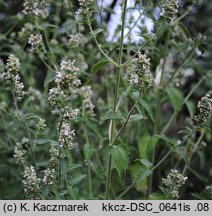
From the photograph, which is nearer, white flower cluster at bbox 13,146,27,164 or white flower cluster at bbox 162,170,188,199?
white flower cluster at bbox 162,170,188,199

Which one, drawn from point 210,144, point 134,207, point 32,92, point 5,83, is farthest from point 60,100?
point 210,144

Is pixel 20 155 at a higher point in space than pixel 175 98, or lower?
lower

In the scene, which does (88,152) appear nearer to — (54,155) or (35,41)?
(54,155)

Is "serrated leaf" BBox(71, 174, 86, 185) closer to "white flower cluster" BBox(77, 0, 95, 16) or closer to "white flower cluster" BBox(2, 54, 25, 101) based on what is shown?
"white flower cluster" BBox(2, 54, 25, 101)

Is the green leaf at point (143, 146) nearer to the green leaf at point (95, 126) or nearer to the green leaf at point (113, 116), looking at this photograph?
the green leaf at point (95, 126)

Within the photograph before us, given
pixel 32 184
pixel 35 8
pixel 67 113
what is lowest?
pixel 32 184

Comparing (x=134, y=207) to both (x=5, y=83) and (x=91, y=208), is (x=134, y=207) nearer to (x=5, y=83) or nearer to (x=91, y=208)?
(x=91, y=208)

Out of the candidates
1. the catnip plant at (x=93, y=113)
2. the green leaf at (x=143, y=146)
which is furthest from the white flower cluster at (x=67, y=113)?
the green leaf at (x=143, y=146)

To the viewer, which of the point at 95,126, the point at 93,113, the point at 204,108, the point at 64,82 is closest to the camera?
the point at 64,82

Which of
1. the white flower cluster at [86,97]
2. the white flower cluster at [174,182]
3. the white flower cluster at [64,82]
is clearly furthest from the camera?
the white flower cluster at [86,97]

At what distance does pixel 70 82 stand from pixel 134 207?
609 mm

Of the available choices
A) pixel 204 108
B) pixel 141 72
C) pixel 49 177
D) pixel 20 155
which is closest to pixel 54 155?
pixel 49 177

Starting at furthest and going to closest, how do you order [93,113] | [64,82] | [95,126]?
[93,113], [95,126], [64,82]

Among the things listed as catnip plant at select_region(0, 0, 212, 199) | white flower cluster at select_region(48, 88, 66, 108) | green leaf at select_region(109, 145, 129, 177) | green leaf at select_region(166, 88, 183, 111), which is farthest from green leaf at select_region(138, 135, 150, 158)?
white flower cluster at select_region(48, 88, 66, 108)
